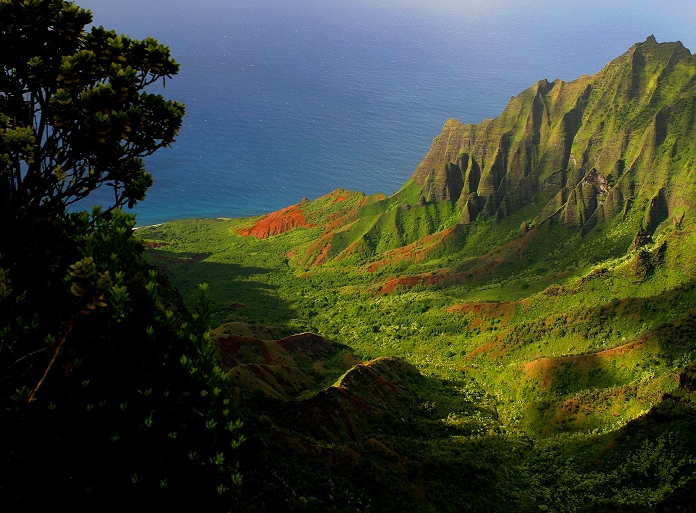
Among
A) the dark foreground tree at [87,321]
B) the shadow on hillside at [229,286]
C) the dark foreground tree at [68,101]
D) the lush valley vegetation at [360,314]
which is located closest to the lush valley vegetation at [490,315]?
the lush valley vegetation at [360,314]

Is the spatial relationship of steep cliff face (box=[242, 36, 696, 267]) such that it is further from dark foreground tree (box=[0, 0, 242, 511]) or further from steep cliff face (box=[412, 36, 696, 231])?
dark foreground tree (box=[0, 0, 242, 511])

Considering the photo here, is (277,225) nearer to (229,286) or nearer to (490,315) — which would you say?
(229,286)

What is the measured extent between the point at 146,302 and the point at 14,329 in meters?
2.90

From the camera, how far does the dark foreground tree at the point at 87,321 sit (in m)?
14.1

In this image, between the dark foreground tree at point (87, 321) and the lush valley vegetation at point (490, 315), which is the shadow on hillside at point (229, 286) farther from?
the dark foreground tree at point (87, 321)

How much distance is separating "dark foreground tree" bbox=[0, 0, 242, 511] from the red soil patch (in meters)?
136

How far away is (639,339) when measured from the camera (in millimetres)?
64312

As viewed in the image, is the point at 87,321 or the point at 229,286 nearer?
the point at 87,321

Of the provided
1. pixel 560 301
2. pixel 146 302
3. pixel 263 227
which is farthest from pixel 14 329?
pixel 263 227

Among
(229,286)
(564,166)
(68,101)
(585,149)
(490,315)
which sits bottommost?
(490,315)

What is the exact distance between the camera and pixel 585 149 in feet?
382

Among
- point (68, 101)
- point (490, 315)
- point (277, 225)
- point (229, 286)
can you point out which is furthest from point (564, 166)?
point (68, 101)

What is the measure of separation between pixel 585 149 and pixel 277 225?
7168 cm

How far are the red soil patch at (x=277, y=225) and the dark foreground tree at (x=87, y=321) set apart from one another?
136m
